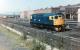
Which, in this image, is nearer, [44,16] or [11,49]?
[11,49]

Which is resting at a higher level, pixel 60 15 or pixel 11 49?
pixel 60 15

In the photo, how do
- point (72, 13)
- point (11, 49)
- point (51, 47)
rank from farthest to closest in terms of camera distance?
A: 1. point (72, 13)
2. point (11, 49)
3. point (51, 47)

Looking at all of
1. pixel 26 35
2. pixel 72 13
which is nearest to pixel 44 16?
pixel 26 35

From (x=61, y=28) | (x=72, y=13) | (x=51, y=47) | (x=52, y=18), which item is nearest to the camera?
(x=51, y=47)

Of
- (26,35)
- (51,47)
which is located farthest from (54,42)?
(26,35)

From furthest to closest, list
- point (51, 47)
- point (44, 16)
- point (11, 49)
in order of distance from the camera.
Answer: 1. point (44, 16)
2. point (11, 49)
3. point (51, 47)

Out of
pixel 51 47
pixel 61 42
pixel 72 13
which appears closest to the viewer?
pixel 61 42

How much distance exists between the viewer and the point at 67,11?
77750 mm

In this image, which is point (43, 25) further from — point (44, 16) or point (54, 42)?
point (54, 42)

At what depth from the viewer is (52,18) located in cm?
4138

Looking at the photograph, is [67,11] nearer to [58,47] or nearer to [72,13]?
[72,13]

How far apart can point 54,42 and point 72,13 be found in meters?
59.9

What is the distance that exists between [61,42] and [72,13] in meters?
61.2

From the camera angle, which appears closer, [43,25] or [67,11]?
[43,25]
